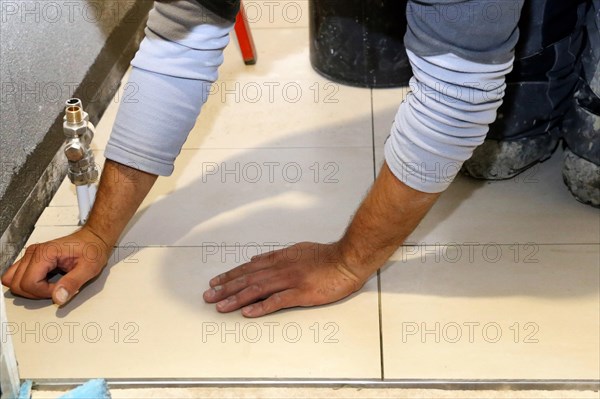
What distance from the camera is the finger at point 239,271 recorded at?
1.39m

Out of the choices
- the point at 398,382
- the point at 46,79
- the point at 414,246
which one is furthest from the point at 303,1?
the point at 398,382

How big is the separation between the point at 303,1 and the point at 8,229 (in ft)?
3.91

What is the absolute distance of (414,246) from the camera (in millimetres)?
1507

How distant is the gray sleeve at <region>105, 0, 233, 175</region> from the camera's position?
124 centimetres

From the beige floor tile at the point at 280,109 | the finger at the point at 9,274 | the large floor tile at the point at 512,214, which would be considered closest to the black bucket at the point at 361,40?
the beige floor tile at the point at 280,109

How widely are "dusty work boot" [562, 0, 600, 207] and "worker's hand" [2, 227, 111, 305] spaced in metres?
0.85

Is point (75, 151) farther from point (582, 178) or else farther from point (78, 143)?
point (582, 178)

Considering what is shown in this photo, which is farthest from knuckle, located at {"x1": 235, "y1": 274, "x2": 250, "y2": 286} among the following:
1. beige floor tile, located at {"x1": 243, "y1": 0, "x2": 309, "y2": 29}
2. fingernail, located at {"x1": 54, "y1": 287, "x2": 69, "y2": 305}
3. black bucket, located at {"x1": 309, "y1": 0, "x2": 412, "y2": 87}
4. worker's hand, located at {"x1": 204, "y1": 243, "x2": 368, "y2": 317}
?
beige floor tile, located at {"x1": 243, "y1": 0, "x2": 309, "y2": 29}

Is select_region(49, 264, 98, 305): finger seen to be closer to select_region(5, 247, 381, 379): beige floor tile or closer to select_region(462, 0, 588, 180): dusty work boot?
select_region(5, 247, 381, 379): beige floor tile

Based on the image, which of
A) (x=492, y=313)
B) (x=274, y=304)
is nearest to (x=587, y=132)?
(x=492, y=313)

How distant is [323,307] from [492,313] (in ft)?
0.87

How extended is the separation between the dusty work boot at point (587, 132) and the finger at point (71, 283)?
87 centimetres

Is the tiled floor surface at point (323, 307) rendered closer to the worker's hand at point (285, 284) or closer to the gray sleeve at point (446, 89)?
the worker's hand at point (285, 284)

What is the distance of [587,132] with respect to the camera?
1.57m
